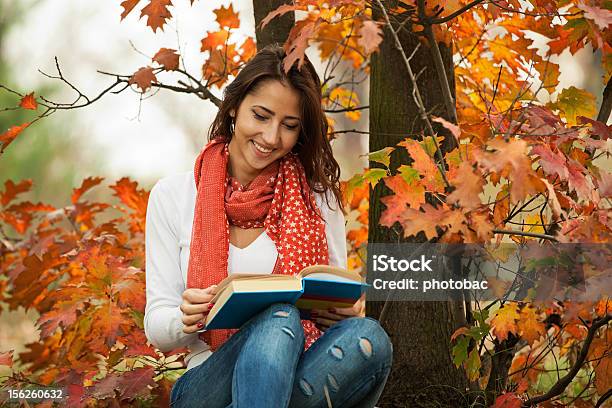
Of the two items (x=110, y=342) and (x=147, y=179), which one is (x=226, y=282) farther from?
(x=147, y=179)

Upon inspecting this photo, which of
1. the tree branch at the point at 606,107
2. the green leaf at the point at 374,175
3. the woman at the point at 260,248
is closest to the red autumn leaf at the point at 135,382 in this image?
the woman at the point at 260,248

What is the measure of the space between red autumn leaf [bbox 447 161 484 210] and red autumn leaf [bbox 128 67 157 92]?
1047mm

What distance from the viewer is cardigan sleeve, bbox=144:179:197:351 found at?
1.83 meters

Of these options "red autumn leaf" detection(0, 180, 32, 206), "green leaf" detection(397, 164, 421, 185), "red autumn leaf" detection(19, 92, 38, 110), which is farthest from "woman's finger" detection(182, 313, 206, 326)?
"red autumn leaf" detection(0, 180, 32, 206)

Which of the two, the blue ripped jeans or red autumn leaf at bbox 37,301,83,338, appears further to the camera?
red autumn leaf at bbox 37,301,83,338

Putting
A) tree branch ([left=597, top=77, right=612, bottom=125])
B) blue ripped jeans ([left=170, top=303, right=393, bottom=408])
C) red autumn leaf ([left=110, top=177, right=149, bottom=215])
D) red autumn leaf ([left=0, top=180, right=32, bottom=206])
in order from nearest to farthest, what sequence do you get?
blue ripped jeans ([left=170, top=303, right=393, bottom=408]) < tree branch ([left=597, top=77, right=612, bottom=125]) < red autumn leaf ([left=110, top=177, right=149, bottom=215]) < red autumn leaf ([left=0, top=180, right=32, bottom=206])

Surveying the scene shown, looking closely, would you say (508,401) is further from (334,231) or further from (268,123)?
(268,123)

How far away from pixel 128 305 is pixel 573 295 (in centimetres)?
118

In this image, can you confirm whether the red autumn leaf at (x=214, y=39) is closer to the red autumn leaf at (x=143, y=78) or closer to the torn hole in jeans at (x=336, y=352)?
the red autumn leaf at (x=143, y=78)

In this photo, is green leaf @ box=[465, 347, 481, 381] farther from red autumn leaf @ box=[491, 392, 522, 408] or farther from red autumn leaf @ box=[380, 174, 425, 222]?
red autumn leaf @ box=[380, 174, 425, 222]

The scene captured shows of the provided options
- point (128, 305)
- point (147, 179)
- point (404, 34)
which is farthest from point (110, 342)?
point (147, 179)

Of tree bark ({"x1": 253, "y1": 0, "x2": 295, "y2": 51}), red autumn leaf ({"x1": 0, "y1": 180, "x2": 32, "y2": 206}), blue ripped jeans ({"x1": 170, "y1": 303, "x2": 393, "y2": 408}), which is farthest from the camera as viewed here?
red autumn leaf ({"x1": 0, "y1": 180, "x2": 32, "y2": 206})

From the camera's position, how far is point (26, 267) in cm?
297

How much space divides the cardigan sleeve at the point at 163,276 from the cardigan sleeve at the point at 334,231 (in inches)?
14.1
